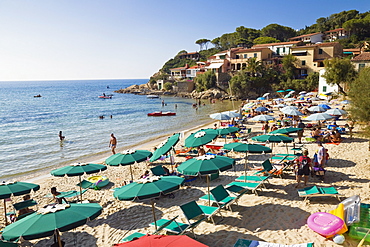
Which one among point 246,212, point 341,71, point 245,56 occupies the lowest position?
point 246,212

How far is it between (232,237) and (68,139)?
80.4 feet

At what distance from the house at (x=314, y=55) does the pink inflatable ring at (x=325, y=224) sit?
5378 cm

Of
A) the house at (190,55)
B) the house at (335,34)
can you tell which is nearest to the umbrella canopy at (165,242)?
the house at (335,34)

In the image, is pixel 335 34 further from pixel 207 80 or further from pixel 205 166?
pixel 205 166

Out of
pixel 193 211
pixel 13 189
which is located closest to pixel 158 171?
pixel 193 211

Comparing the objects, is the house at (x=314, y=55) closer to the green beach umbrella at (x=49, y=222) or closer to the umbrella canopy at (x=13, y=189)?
the umbrella canopy at (x=13, y=189)

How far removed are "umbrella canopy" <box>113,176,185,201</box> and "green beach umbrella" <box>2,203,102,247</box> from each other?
33.8 inches

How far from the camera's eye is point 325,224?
21.9 ft

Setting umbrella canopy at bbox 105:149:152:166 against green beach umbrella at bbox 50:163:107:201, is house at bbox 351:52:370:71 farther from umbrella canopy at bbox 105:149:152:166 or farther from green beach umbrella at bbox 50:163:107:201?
green beach umbrella at bbox 50:163:107:201

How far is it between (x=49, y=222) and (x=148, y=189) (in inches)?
87.6

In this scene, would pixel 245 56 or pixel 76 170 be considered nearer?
pixel 76 170

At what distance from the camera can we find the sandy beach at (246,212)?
23.2ft

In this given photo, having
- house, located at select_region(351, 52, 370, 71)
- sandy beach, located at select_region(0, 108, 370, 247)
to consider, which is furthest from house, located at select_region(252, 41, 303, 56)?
sandy beach, located at select_region(0, 108, 370, 247)

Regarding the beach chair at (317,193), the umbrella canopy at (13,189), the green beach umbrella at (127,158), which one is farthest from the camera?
the green beach umbrella at (127,158)
